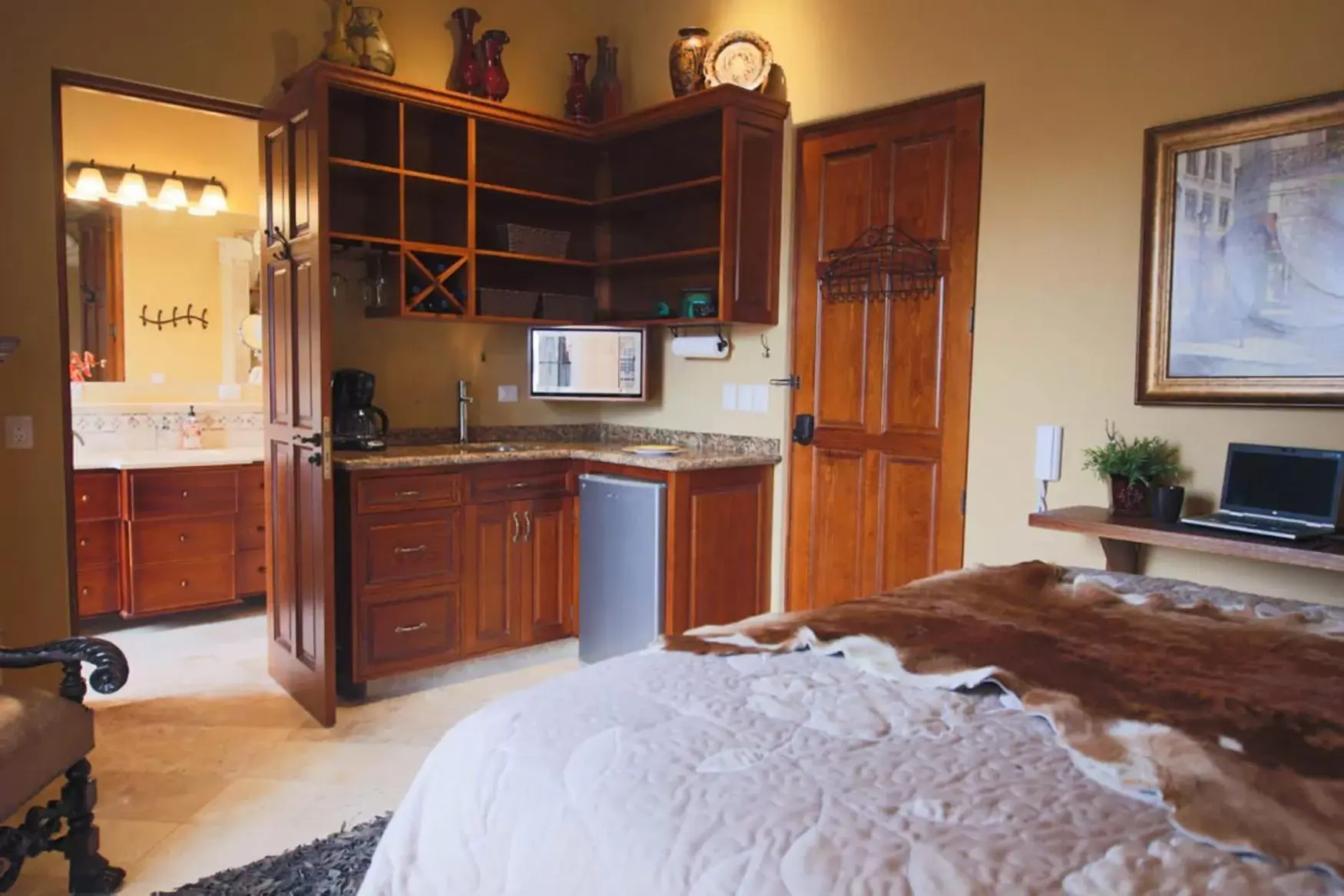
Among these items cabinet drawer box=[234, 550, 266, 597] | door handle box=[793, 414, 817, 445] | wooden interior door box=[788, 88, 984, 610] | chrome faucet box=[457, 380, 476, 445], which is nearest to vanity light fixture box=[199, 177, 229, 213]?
cabinet drawer box=[234, 550, 266, 597]

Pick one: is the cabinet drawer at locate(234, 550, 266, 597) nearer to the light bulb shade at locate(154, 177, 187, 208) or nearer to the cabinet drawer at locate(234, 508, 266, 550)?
the cabinet drawer at locate(234, 508, 266, 550)

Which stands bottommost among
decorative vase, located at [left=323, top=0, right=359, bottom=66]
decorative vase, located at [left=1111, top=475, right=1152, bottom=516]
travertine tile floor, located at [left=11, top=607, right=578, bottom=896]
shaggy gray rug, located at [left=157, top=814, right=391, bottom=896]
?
travertine tile floor, located at [left=11, top=607, right=578, bottom=896]

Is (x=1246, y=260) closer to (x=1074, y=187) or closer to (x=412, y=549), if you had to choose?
(x=1074, y=187)

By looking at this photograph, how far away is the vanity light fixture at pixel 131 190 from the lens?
4811 millimetres

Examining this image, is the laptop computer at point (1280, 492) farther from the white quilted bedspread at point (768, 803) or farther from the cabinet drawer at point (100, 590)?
the cabinet drawer at point (100, 590)

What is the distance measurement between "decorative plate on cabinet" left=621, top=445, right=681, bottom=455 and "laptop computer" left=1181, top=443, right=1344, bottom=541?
1.99m

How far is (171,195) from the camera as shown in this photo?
4.95 meters

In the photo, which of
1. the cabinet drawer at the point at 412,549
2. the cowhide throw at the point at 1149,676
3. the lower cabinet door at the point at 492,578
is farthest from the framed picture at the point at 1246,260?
the cabinet drawer at the point at 412,549

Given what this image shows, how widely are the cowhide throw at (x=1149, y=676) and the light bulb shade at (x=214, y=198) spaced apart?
4609mm

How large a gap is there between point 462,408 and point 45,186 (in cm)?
175

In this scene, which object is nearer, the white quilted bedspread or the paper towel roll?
the white quilted bedspread

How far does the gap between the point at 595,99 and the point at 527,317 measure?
1.12 m

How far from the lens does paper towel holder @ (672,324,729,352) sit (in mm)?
3982

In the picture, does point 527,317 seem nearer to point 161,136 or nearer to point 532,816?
point 161,136
